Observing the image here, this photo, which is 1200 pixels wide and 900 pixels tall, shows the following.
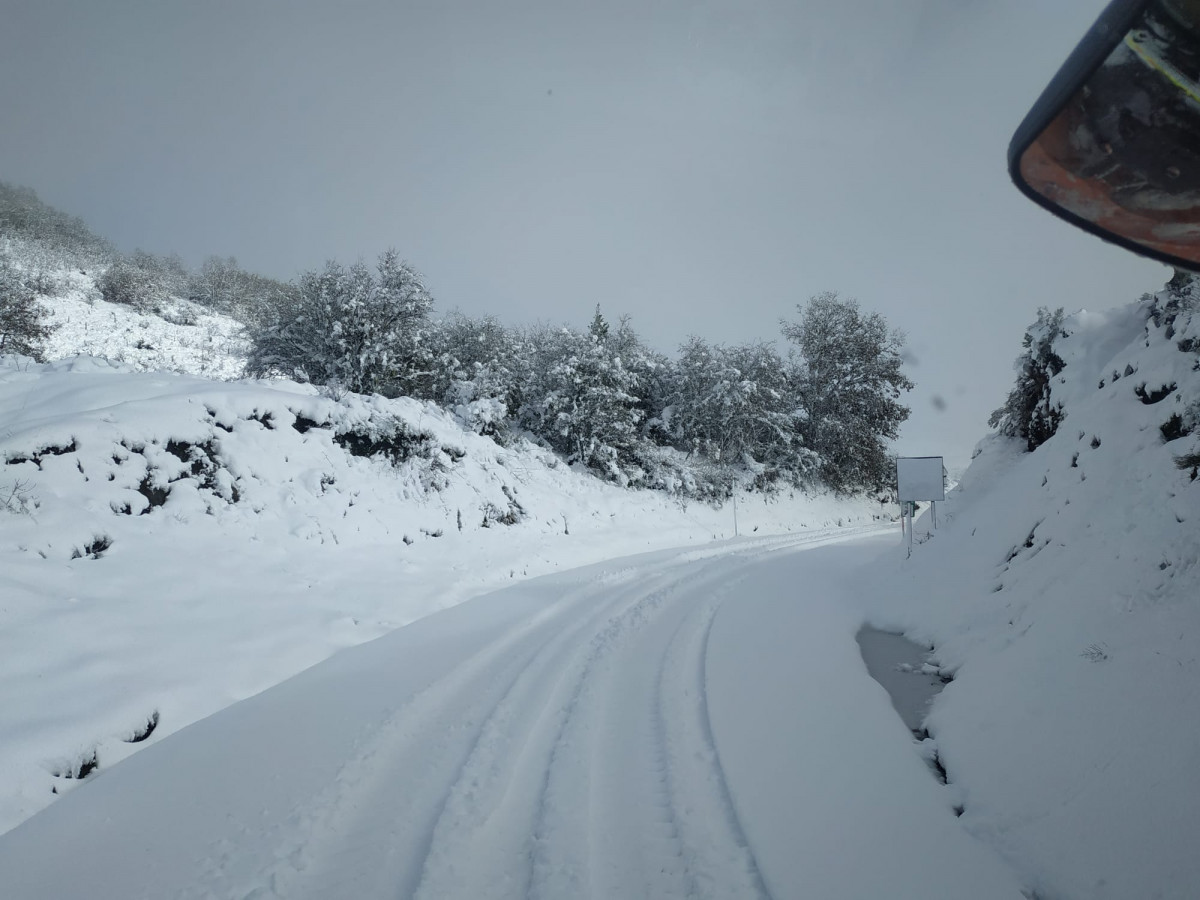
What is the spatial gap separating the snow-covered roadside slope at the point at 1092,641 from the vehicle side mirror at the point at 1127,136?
2.88m

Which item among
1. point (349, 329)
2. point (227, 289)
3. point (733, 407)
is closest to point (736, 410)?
point (733, 407)

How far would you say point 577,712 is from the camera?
468cm

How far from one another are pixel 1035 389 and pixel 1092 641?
737cm

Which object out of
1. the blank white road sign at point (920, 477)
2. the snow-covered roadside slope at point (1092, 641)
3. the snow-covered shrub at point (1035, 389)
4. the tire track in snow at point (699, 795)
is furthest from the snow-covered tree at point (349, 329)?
the snow-covered shrub at point (1035, 389)

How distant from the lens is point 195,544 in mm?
7137

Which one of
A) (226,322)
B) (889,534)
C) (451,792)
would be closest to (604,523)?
(889,534)

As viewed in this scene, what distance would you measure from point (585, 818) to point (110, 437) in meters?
8.40

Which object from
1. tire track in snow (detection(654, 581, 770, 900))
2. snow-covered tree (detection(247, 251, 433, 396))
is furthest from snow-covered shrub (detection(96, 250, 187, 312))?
tire track in snow (detection(654, 581, 770, 900))

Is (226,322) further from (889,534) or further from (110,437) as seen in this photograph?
(889,534)

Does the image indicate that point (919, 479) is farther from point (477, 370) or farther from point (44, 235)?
point (44, 235)

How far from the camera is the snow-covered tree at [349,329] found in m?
15.4

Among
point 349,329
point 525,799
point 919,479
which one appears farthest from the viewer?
point 349,329

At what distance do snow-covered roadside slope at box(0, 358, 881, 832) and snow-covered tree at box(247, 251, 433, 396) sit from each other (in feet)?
9.01

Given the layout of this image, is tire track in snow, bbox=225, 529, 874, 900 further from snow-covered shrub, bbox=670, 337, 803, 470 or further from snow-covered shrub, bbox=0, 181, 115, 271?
snow-covered shrub, bbox=0, 181, 115, 271
